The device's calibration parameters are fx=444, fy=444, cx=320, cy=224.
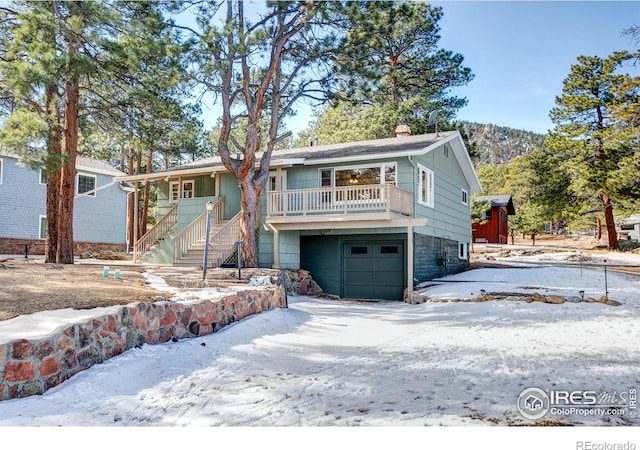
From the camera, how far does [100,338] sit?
3723mm

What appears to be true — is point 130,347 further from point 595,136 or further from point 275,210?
point 595,136

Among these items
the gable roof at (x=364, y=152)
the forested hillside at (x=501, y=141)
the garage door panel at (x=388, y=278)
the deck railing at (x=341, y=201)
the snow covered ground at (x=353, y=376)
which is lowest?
the snow covered ground at (x=353, y=376)

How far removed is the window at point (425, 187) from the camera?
11.2 meters

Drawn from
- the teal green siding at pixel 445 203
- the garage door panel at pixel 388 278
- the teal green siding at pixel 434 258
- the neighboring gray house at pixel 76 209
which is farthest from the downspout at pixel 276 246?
the neighboring gray house at pixel 76 209

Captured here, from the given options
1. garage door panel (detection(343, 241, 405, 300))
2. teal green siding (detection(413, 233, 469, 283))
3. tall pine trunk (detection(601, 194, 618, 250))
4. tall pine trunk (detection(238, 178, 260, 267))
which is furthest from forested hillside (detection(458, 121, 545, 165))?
tall pine trunk (detection(238, 178, 260, 267))

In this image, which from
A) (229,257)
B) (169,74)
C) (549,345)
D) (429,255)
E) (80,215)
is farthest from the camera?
(80,215)

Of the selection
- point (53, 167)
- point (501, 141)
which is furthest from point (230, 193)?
point (501, 141)

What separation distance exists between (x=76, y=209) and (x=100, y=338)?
645 inches

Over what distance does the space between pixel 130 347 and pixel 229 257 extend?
6778mm

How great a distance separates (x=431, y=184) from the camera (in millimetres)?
11930

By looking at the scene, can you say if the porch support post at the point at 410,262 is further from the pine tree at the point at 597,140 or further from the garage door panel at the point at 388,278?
the pine tree at the point at 597,140

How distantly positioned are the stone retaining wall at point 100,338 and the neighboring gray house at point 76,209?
11041mm
